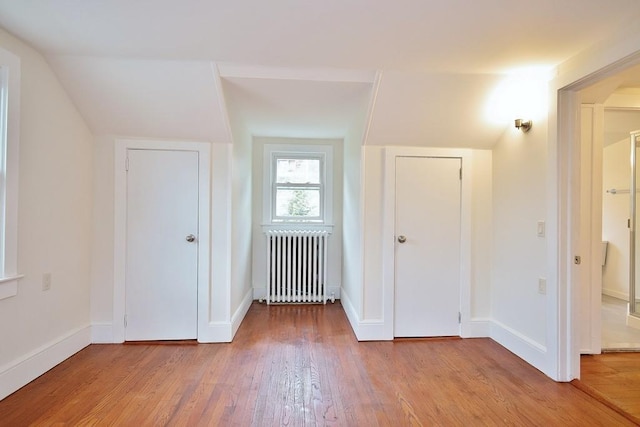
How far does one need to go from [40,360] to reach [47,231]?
0.88 m

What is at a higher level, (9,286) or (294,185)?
(294,185)

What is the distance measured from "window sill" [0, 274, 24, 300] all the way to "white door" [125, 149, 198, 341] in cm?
78

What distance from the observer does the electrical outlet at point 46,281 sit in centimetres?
224

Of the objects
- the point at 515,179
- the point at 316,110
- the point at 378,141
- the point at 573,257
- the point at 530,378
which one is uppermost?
the point at 316,110

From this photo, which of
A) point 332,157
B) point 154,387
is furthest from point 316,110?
point 154,387

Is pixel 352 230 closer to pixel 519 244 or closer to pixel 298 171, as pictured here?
pixel 298 171

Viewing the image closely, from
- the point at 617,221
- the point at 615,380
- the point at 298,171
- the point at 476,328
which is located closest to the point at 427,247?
the point at 476,328

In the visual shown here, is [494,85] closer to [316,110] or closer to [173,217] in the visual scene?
[316,110]

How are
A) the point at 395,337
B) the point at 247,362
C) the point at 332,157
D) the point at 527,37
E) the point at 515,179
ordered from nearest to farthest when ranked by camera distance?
the point at 527,37, the point at 247,362, the point at 515,179, the point at 395,337, the point at 332,157

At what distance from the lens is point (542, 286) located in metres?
2.37

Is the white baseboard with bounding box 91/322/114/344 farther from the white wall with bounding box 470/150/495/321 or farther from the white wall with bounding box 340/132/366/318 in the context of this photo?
the white wall with bounding box 470/150/495/321

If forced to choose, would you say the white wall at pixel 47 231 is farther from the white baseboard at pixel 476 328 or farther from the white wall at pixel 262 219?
the white baseboard at pixel 476 328

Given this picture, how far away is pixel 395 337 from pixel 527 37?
246cm

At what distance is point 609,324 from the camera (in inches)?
126
